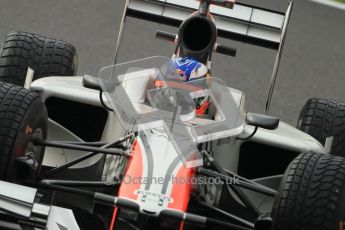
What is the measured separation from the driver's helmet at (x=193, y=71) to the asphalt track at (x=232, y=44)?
129 inches

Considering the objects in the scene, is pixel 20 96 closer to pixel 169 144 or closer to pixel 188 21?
pixel 169 144

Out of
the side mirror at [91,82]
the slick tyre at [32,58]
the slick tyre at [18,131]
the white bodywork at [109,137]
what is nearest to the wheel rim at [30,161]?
the slick tyre at [18,131]

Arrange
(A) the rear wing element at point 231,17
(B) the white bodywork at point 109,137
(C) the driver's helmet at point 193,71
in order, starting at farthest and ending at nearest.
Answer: (A) the rear wing element at point 231,17, (B) the white bodywork at point 109,137, (C) the driver's helmet at point 193,71

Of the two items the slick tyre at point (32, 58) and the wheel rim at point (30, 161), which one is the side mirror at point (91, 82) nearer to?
the wheel rim at point (30, 161)

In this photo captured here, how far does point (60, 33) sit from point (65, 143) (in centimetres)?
Answer: 460

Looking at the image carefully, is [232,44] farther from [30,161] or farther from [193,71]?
[30,161]

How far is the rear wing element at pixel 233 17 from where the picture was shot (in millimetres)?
7922

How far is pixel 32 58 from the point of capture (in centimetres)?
765

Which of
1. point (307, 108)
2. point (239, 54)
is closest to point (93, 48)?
point (239, 54)

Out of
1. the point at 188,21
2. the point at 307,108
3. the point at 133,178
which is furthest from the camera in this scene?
the point at 307,108

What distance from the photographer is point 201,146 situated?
619 centimetres

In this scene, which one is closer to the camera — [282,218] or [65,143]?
[282,218]

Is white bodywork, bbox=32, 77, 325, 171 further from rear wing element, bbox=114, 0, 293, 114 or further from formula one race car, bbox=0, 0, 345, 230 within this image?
rear wing element, bbox=114, 0, 293, 114

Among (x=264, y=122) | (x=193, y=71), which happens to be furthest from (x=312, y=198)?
(x=193, y=71)
